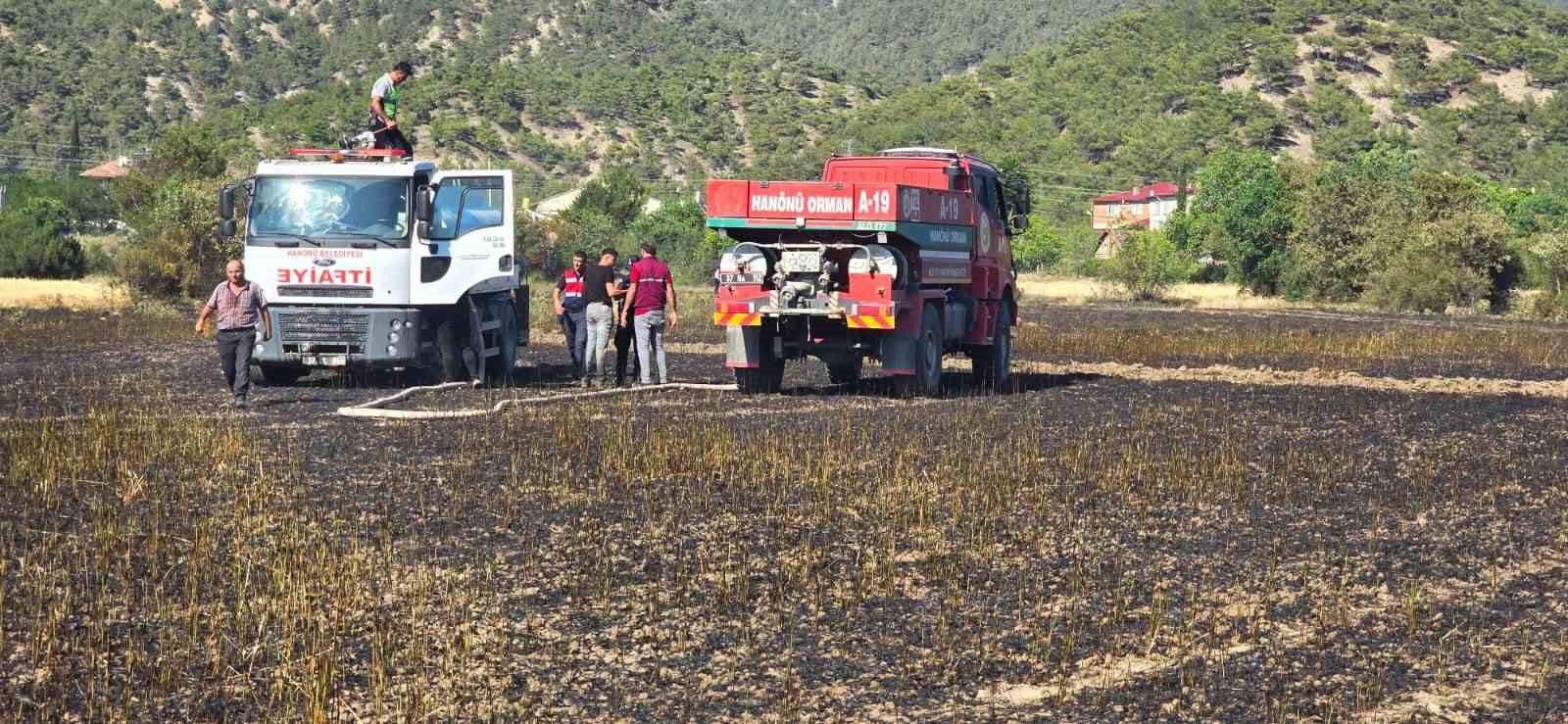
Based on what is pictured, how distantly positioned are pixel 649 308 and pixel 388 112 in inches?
161

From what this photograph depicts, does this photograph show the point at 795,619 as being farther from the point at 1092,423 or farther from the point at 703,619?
the point at 1092,423

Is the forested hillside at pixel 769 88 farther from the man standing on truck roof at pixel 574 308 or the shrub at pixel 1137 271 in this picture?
the man standing on truck roof at pixel 574 308

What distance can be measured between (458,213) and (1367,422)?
1068 centimetres

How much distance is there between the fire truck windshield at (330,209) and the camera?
75.4 ft

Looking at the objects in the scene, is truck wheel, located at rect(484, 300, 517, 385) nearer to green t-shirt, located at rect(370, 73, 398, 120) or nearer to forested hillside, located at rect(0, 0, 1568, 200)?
green t-shirt, located at rect(370, 73, 398, 120)

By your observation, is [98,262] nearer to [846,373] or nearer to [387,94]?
[387,94]

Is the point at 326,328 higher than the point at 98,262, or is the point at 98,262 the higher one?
the point at 98,262

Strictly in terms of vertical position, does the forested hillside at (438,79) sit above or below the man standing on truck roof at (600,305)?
above

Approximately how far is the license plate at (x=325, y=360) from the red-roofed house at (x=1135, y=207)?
97.0 metres

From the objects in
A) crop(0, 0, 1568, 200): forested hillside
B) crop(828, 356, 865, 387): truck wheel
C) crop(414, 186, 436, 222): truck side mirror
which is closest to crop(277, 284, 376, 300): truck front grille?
crop(414, 186, 436, 222): truck side mirror

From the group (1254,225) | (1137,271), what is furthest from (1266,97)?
(1137,271)

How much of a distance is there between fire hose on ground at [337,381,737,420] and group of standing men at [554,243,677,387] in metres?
0.43

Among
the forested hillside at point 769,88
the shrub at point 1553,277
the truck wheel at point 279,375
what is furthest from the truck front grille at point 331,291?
the forested hillside at point 769,88

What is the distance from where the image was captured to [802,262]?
2223 cm
